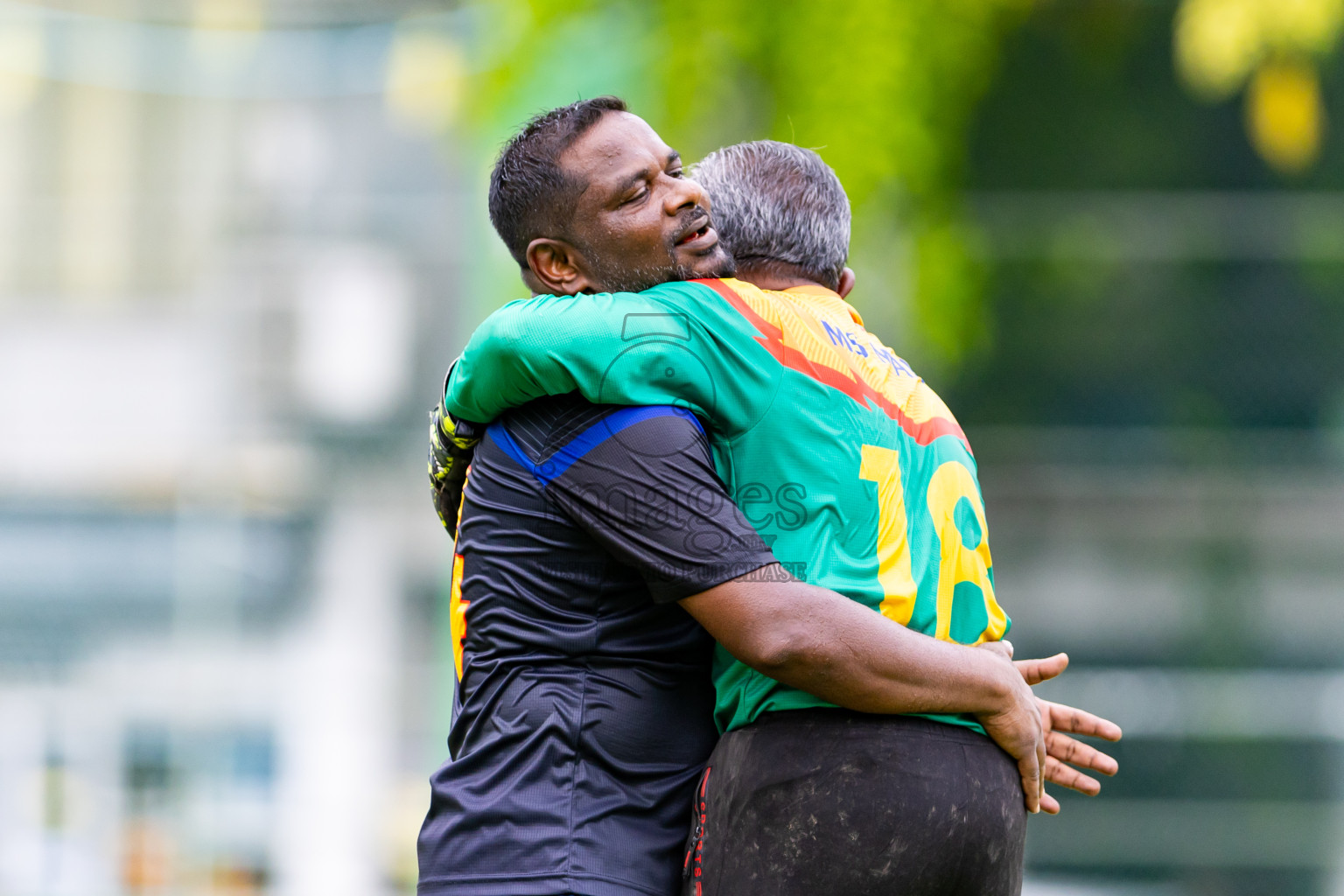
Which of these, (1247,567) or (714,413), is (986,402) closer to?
(1247,567)

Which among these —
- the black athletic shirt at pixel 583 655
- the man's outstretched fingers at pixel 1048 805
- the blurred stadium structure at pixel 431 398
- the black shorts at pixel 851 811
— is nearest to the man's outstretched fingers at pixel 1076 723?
the man's outstretched fingers at pixel 1048 805

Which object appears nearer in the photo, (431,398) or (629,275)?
(629,275)

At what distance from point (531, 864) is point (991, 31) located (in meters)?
6.28

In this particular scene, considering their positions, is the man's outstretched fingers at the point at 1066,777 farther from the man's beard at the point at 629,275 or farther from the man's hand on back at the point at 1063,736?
the man's beard at the point at 629,275

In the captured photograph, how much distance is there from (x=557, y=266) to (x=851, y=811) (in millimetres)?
→ 934

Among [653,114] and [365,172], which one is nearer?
[653,114]

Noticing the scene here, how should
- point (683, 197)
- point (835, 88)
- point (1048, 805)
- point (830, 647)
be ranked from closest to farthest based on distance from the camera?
point (830, 647), point (683, 197), point (1048, 805), point (835, 88)

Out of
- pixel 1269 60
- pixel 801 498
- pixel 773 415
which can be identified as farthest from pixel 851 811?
pixel 1269 60

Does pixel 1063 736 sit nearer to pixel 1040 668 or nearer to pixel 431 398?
pixel 1040 668

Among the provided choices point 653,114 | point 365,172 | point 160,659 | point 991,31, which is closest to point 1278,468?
point 991,31

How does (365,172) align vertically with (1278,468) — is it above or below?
above

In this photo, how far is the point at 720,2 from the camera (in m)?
6.49

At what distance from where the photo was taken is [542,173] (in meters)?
2.33

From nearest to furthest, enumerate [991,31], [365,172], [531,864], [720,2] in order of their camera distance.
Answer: [531,864]
[720,2]
[991,31]
[365,172]
